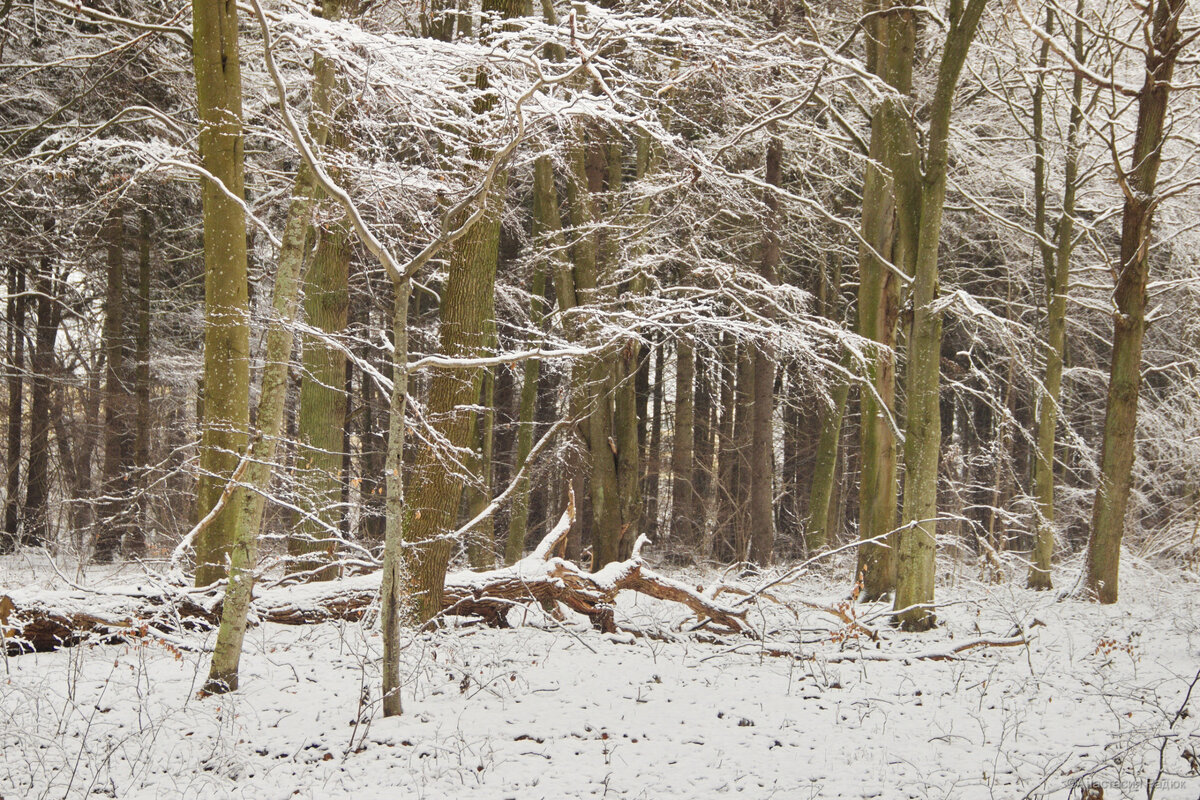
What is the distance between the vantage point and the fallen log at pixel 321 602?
5734 millimetres

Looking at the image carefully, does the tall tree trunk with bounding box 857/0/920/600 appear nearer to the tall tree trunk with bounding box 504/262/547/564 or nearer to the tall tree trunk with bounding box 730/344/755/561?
the tall tree trunk with bounding box 504/262/547/564

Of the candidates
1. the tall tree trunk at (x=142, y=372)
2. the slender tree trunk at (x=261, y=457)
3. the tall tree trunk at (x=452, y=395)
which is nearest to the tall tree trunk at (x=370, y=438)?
the tall tree trunk at (x=142, y=372)

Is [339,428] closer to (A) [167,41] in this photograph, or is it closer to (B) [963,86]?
(A) [167,41]

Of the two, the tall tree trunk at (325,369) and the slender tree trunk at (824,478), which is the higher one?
the tall tree trunk at (325,369)

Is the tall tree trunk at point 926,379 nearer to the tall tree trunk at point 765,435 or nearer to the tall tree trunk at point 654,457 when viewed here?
the tall tree trunk at point 765,435

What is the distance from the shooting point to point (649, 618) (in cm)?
735

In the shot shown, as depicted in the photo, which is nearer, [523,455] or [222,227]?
[222,227]

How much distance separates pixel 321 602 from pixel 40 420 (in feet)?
29.1

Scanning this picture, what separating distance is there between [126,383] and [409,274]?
1064 centimetres

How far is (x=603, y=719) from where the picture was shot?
200 inches

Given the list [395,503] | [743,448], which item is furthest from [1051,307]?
[395,503]

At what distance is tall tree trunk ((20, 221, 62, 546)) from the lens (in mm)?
12352

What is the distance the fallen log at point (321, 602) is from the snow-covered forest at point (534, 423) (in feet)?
0.10

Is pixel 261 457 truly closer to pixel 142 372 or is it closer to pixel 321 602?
pixel 321 602
